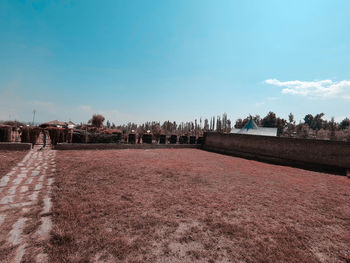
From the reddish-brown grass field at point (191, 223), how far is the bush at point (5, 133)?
321 inches

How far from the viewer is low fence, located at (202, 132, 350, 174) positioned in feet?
32.2

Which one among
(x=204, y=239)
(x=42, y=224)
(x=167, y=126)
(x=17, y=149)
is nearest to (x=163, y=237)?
(x=204, y=239)

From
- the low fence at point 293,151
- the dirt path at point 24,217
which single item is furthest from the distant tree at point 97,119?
the dirt path at point 24,217

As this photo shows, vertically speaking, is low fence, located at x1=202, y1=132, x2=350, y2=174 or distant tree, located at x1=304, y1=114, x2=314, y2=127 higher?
distant tree, located at x1=304, y1=114, x2=314, y2=127

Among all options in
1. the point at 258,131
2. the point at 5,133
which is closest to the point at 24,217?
the point at 5,133

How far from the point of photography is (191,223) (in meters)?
3.11

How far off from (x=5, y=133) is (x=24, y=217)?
1056 cm

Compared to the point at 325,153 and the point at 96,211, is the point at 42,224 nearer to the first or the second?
the point at 96,211

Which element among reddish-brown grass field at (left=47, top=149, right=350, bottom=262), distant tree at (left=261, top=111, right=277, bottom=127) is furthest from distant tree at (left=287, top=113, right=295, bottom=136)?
reddish-brown grass field at (left=47, top=149, right=350, bottom=262)

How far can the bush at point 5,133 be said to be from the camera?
9.52 m

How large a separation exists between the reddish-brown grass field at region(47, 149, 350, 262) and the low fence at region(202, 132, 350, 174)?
20.4 feet

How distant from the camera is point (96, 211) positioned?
3.28 metres

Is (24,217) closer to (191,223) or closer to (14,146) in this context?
(191,223)

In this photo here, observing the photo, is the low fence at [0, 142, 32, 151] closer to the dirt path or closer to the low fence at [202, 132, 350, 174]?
the dirt path
